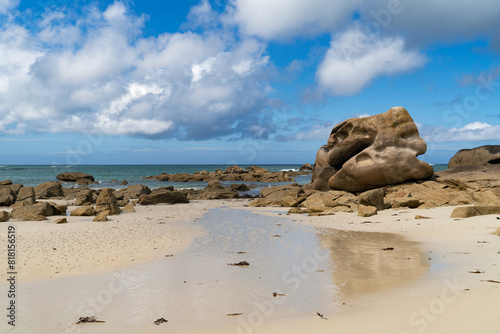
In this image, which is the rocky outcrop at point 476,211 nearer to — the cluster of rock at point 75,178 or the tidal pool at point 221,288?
the tidal pool at point 221,288

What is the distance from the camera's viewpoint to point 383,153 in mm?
19422

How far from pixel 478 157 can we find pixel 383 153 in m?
8.75

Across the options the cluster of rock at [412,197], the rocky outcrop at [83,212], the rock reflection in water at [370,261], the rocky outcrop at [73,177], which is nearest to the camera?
the rock reflection in water at [370,261]

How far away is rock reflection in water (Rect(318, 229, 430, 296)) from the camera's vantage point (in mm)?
5801

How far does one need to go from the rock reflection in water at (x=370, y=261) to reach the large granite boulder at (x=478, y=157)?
16533 millimetres

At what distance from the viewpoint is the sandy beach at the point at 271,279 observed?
14.0 feet

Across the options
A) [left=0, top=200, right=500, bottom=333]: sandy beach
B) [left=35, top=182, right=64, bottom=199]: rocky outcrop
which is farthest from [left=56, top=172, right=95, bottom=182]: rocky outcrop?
[left=0, top=200, right=500, bottom=333]: sandy beach

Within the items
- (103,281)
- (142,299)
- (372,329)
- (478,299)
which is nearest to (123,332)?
(142,299)

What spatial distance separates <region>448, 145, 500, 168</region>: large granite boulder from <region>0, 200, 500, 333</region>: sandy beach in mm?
13585

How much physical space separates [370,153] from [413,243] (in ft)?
37.1

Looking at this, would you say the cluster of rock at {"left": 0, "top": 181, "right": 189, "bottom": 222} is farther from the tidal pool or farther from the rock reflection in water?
the rock reflection in water

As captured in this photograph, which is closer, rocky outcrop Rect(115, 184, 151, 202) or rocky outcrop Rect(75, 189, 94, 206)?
rocky outcrop Rect(75, 189, 94, 206)

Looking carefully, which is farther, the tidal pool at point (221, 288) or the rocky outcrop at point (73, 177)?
the rocky outcrop at point (73, 177)

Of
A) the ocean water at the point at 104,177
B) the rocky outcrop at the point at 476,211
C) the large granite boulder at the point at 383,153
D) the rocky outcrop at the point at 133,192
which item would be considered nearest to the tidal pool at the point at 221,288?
the rocky outcrop at the point at 476,211
